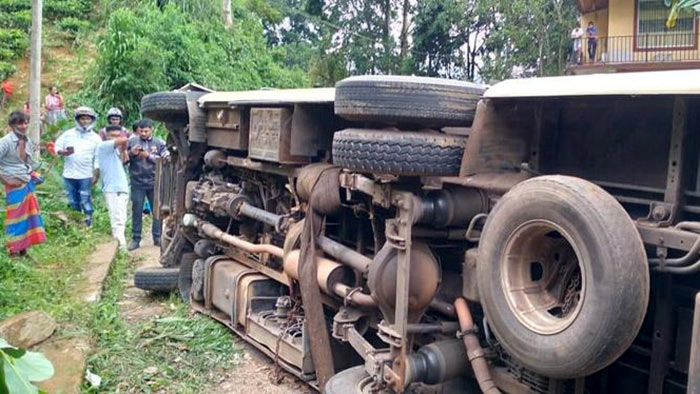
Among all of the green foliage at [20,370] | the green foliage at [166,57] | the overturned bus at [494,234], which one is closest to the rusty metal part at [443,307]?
the overturned bus at [494,234]

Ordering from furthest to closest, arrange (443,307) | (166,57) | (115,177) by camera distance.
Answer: (166,57) < (115,177) < (443,307)

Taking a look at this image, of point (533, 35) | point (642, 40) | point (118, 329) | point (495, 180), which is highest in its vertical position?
point (533, 35)

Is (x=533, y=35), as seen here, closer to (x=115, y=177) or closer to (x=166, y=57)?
(x=166, y=57)

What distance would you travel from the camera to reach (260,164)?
5547 mm

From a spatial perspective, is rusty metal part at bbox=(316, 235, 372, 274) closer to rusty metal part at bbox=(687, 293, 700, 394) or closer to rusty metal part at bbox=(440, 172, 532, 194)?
rusty metal part at bbox=(440, 172, 532, 194)

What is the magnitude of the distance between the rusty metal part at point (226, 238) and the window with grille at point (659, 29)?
1384 cm

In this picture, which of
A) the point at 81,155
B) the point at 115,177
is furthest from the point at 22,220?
the point at 81,155

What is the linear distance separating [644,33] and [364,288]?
15.4 metres

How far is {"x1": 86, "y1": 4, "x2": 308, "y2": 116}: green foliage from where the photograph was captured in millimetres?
15227

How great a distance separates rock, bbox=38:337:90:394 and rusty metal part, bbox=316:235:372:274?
1676 mm

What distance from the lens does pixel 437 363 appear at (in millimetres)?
3484

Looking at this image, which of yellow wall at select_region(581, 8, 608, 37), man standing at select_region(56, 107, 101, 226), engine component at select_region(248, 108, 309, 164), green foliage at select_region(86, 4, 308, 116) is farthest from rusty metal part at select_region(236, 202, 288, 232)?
yellow wall at select_region(581, 8, 608, 37)

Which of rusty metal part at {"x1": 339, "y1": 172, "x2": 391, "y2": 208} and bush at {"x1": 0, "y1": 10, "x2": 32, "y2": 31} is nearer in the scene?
rusty metal part at {"x1": 339, "y1": 172, "x2": 391, "y2": 208}

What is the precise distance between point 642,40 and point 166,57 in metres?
11.2
